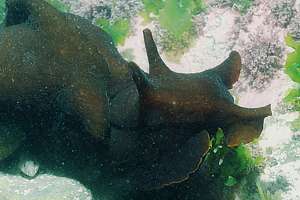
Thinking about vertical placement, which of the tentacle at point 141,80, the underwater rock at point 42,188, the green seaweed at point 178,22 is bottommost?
the underwater rock at point 42,188

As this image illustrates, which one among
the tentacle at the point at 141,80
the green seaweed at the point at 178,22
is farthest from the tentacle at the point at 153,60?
the green seaweed at the point at 178,22

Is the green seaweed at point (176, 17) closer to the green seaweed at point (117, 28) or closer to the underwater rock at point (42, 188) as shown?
the green seaweed at point (117, 28)

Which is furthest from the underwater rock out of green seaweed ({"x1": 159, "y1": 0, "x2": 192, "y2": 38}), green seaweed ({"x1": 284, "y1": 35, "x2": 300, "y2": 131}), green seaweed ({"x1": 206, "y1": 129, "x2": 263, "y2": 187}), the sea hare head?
green seaweed ({"x1": 159, "y1": 0, "x2": 192, "y2": 38})

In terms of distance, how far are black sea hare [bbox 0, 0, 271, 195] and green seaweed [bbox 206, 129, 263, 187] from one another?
0.28 meters

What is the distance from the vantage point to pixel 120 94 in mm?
3672

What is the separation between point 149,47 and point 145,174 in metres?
1.14

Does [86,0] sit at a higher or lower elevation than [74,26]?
lower

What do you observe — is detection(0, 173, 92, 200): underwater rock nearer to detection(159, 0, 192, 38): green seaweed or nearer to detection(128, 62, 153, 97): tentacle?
detection(128, 62, 153, 97): tentacle

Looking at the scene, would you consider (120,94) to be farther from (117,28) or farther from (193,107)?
(117,28)

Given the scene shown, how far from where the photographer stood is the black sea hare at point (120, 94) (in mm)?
3152

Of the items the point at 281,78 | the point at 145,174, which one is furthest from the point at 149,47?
the point at 281,78

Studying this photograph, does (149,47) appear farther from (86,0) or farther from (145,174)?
(86,0)

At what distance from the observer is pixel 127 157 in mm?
3377

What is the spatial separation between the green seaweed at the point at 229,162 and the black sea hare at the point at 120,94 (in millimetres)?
277
